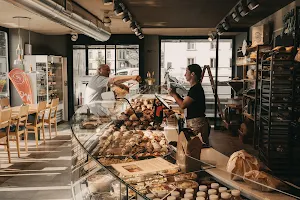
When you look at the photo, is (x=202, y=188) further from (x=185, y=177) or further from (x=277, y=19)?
(x=277, y=19)

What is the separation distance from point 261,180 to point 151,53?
33.4 feet

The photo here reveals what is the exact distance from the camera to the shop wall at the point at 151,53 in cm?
1182

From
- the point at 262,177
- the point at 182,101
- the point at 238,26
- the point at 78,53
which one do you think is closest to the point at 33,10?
the point at 182,101

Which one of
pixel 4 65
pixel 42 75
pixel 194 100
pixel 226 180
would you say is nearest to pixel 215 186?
pixel 226 180

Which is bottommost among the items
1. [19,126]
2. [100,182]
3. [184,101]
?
[19,126]

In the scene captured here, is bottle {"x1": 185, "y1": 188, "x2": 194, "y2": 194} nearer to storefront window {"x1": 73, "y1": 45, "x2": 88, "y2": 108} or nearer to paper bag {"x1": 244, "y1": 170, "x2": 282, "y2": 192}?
paper bag {"x1": 244, "y1": 170, "x2": 282, "y2": 192}

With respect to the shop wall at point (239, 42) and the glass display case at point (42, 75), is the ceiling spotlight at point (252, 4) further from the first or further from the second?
the glass display case at point (42, 75)

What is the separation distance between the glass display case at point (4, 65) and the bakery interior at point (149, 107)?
29 mm

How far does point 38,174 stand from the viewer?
5.77 m

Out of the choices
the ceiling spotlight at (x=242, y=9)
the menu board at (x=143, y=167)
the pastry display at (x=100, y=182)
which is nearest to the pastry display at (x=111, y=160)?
the menu board at (x=143, y=167)

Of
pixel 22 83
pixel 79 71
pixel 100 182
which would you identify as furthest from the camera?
pixel 79 71

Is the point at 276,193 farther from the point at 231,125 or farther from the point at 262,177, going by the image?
the point at 231,125

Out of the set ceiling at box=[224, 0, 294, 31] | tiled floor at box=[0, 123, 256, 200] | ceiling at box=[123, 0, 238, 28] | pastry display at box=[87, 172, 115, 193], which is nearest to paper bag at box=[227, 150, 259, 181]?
pastry display at box=[87, 172, 115, 193]

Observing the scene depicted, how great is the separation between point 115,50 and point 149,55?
1.22 metres
